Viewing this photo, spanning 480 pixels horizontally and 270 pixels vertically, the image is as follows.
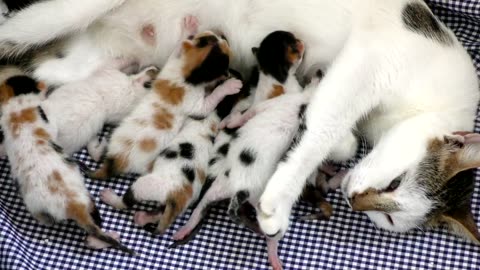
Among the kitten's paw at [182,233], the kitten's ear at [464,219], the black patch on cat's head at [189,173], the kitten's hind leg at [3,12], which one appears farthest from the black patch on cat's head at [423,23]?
the kitten's hind leg at [3,12]

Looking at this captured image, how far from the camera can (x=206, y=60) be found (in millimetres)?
2041

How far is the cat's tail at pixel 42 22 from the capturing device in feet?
6.73

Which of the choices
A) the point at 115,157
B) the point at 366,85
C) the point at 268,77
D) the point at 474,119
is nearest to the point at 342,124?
the point at 366,85

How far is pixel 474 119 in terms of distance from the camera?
6.63 feet

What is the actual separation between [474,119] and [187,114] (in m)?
0.77

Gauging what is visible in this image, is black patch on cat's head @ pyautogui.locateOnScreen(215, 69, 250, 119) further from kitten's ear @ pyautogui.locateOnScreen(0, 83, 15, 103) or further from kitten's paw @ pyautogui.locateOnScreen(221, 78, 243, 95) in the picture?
kitten's ear @ pyautogui.locateOnScreen(0, 83, 15, 103)

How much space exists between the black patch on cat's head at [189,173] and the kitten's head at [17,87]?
18.4 inches

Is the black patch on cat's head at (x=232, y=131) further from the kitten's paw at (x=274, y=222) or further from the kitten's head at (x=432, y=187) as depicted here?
the kitten's head at (x=432, y=187)

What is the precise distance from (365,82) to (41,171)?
0.84 m

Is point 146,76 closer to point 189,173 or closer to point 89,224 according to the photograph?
point 189,173

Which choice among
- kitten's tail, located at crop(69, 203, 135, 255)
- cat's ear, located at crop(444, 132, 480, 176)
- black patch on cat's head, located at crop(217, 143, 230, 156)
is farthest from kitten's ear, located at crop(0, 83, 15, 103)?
cat's ear, located at crop(444, 132, 480, 176)

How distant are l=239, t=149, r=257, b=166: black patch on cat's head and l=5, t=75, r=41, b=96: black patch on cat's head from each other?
23.5 inches

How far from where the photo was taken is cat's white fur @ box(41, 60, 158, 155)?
1973mm

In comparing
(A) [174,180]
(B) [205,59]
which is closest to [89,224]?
(A) [174,180]
